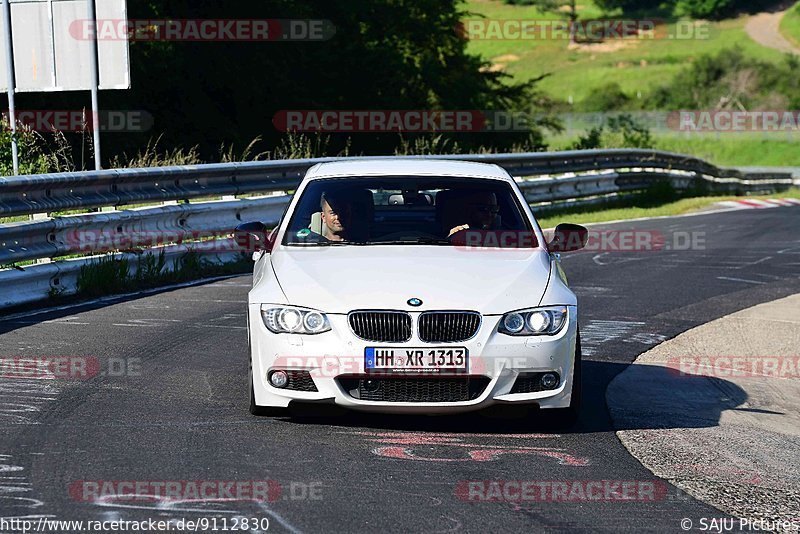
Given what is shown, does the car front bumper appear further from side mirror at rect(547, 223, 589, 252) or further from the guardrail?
the guardrail

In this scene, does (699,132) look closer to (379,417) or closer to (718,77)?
(718,77)

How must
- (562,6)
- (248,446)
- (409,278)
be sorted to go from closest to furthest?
(248,446) → (409,278) → (562,6)

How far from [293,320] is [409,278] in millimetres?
662

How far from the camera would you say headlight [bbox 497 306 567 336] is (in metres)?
6.73

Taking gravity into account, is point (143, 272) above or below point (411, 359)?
below

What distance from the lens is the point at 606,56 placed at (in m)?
112

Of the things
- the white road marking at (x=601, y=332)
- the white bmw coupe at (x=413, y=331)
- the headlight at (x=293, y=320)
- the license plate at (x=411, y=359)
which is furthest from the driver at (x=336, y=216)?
the white road marking at (x=601, y=332)

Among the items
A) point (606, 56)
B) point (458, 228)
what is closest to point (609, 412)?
point (458, 228)

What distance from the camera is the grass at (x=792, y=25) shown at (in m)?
107

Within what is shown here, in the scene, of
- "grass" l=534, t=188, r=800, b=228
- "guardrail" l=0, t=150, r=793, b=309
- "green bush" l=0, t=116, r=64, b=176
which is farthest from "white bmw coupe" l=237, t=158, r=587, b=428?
"grass" l=534, t=188, r=800, b=228

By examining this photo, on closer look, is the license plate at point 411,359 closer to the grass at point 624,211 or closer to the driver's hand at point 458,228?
the driver's hand at point 458,228

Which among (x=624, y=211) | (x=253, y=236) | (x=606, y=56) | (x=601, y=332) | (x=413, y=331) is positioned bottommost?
(x=624, y=211)

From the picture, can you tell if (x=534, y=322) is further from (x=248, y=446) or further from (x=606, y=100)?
(x=606, y=100)

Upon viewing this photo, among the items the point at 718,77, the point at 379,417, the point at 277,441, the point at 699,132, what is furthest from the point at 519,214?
the point at 718,77
